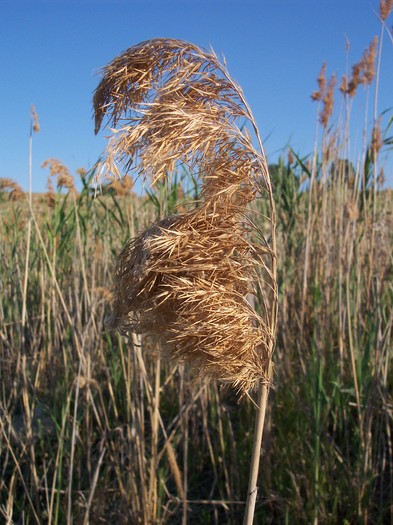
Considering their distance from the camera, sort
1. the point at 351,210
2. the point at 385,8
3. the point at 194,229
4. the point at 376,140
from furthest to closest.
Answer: the point at 376,140 < the point at 351,210 < the point at 385,8 < the point at 194,229

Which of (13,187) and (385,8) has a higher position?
(385,8)

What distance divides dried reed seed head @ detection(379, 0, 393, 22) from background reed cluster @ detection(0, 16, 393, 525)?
327 mm

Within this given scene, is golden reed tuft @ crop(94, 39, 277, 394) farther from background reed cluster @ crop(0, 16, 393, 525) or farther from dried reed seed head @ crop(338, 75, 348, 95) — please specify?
dried reed seed head @ crop(338, 75, 348, 95)

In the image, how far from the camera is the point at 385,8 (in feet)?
6.28

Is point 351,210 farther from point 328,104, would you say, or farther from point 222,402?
point 222,402

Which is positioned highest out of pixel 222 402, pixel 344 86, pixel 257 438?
pixel 344 86

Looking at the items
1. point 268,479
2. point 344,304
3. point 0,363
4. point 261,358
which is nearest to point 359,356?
point 344,304

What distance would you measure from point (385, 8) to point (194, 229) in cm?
160

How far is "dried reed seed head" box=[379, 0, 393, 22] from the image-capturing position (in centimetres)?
191

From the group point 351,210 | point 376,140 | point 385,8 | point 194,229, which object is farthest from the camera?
point 376,140

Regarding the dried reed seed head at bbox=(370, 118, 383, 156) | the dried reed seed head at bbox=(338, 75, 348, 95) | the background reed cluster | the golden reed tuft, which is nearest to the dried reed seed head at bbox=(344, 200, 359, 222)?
the background reed cluster

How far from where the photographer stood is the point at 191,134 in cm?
75

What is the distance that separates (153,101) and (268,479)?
164cm

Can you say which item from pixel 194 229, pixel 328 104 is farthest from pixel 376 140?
pixel 194 229
